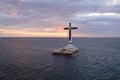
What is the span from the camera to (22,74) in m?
42.6

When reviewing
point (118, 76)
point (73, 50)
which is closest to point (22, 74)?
point (118, 76)

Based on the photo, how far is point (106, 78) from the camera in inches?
1610

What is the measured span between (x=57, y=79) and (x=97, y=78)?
9.34 metres

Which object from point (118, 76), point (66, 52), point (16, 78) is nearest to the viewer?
point (16, 78)

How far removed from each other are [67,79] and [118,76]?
40.6 ft

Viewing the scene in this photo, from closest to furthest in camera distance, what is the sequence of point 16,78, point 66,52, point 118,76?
point 16,78
point 118,76
point 66,52

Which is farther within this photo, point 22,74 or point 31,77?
point 22,74

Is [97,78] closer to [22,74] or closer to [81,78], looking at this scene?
[81,78]

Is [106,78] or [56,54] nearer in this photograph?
[106,78]

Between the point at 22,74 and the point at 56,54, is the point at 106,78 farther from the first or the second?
the point at 56,54

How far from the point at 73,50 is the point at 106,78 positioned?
43666 mm

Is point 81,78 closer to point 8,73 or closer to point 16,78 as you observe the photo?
point 16,78

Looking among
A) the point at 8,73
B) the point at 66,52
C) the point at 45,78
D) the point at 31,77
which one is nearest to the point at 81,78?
the point at 45,78

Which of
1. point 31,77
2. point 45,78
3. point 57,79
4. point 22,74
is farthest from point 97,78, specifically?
A: point 22,74
